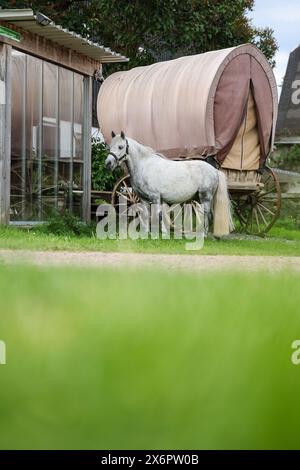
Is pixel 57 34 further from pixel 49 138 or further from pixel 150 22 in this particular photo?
pixel 150 22

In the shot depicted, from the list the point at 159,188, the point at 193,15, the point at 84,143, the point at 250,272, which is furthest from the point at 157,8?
the point at 250,272

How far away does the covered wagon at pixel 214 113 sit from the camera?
9352 millimetres

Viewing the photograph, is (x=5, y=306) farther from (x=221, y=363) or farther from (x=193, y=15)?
(x=193, y=15)

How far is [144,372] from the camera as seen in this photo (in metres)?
0.43

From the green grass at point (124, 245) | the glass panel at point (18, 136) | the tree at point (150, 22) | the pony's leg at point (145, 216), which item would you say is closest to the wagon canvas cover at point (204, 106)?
the pony's leg at point (145, 216)

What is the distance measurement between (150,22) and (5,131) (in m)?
6.27

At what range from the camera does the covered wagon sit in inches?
368

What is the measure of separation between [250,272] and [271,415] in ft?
0.59

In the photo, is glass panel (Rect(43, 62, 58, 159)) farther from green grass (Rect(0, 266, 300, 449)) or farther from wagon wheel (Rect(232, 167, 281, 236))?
green grass (Rect(0, 266, 300, 449))

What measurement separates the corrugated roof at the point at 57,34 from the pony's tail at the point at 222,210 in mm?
2457

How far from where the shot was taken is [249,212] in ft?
34.3

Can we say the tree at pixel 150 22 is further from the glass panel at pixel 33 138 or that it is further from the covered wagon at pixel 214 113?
the glass panel at pixel 33 138

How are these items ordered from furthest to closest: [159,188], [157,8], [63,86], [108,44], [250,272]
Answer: [108,44], [157,8], [63,86], [159,188], [250,272]

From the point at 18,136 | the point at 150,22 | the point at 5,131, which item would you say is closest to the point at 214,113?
the point at 18,136
